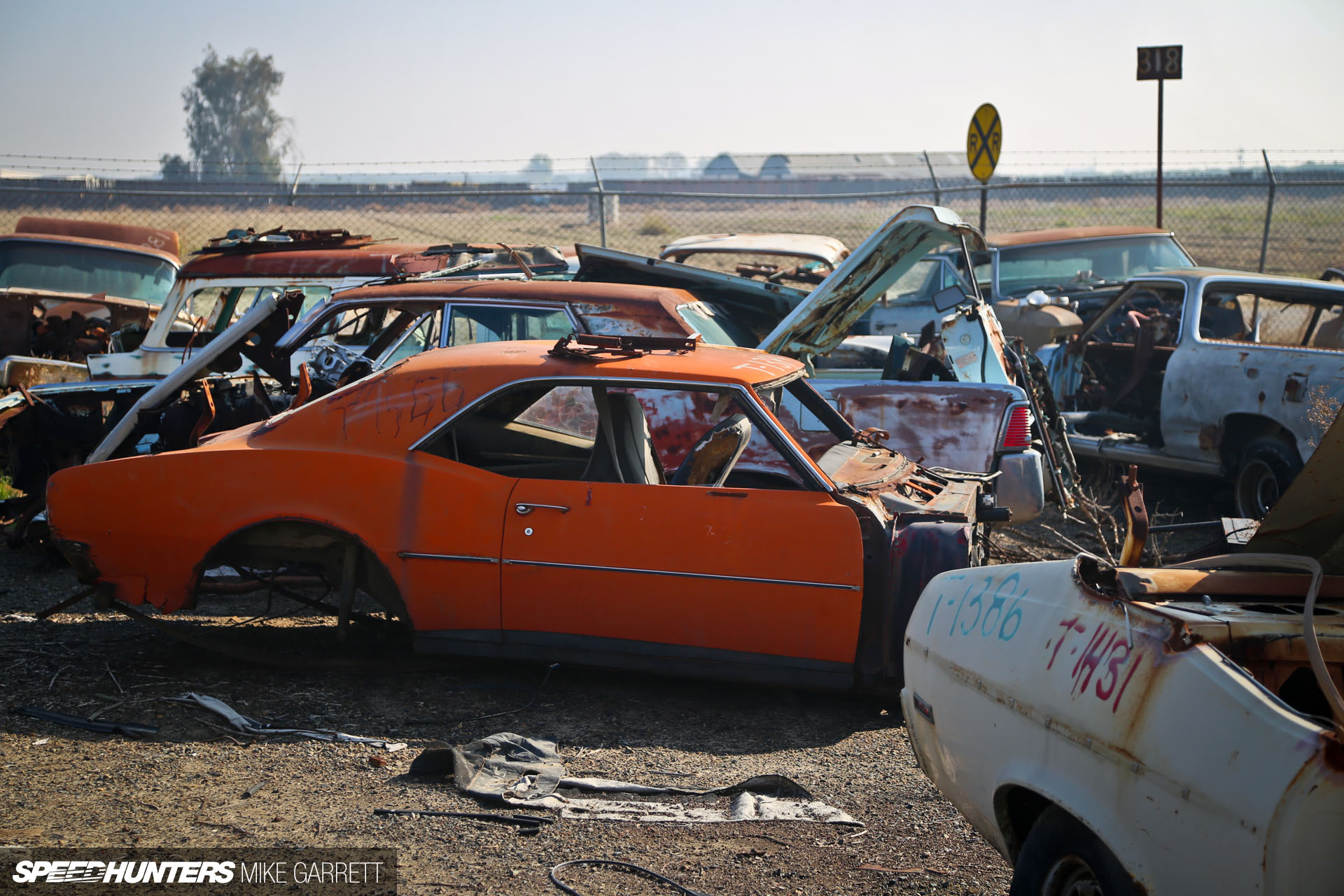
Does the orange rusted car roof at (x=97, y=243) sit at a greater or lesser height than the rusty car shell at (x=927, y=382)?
→ greater

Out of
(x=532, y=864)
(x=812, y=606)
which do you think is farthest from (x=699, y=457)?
(x=532, y=864)

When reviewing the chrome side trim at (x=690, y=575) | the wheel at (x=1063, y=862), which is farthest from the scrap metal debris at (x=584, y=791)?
the wheel at (x=1063, y=862)

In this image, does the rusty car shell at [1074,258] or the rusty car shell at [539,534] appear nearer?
the rusty car shell at [539,534]

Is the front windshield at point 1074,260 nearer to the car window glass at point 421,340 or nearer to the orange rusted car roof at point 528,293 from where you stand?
the orange rusted car roof at point 528,293

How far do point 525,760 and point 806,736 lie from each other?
116 centimetres

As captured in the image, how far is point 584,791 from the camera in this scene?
371 centimetres

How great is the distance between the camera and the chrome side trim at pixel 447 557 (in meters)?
4.42

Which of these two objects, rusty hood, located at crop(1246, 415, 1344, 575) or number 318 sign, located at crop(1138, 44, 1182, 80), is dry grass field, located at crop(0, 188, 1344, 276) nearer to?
number 318 sign, located at crop(1138, 44, 1182, 80)

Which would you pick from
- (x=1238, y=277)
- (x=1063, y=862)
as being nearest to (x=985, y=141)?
(x=1238, y=277)

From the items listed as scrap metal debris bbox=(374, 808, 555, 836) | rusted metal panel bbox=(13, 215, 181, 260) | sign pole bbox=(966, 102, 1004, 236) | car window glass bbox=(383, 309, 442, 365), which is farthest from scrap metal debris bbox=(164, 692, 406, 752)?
sign pole bbox=(966, 102, 1004, 236)

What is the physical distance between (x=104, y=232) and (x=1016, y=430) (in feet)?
34.4

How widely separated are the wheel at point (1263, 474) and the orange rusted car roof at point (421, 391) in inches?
168

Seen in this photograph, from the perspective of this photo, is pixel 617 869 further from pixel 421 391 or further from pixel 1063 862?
pixel 421 391

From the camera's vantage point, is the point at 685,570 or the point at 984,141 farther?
the point at 984,141
